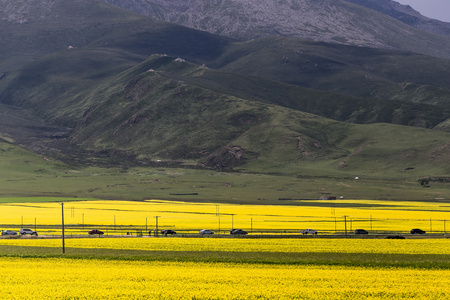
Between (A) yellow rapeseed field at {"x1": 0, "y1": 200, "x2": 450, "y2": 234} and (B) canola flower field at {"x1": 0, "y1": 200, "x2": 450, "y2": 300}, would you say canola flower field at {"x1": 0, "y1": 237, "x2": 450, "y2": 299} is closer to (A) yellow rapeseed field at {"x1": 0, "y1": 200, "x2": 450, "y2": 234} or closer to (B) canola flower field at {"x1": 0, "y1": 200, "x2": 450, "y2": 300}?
(B) canola flower field at {"x1": 0, "y1": 200, "x2": 450, "y2": 300}

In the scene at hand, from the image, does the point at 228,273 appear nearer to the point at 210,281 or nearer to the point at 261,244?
the point at 210,281

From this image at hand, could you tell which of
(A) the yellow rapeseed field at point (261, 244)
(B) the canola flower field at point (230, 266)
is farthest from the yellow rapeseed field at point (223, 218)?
(A) the yellow rapeseed field at point (261, 244)

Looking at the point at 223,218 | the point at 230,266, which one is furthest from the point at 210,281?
the point at 223,218

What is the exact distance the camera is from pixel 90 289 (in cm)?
A: 4441

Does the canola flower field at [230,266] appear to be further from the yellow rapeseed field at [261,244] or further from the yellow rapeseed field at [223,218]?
Result: the yellow rapeseed field at [223,218]

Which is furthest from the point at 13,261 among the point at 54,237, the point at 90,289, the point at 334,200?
the point at 334,200

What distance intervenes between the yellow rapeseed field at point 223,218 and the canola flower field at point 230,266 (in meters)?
0.88

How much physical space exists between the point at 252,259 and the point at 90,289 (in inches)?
770

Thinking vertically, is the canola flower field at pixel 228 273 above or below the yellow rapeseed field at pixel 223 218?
below

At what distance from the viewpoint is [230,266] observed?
5656 centimetres

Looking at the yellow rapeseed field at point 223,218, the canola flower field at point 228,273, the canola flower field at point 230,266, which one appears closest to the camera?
the canola flower field at point 228,273

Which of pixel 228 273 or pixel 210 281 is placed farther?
A: pixel 228 273

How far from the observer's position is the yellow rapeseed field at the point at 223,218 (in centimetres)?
9944

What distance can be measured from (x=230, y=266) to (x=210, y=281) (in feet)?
29.7
